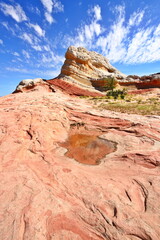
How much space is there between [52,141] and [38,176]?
12.2 feet

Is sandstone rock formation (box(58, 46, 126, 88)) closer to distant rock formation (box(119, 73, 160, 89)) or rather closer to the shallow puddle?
distant rock formation (box(119, 73, 160, 89))

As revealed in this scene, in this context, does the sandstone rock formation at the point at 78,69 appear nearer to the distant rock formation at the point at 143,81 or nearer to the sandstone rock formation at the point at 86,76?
the sandstone rock formation at the point at 86,76

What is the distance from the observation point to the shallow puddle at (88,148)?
7.33 meters

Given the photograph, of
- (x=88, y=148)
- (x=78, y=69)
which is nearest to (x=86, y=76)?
(x=78, y=69)

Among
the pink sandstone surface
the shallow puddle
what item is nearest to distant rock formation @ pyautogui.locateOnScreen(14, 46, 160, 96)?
the pink sandstone surface

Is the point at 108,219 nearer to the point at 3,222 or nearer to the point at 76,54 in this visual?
the point at 3,222

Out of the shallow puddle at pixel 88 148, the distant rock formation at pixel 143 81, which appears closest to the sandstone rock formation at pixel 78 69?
the distant rock formation at pixel 143 81

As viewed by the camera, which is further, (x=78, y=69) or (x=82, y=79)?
(x=78, y=69)

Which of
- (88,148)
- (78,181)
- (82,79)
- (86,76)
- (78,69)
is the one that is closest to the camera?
(78,181)

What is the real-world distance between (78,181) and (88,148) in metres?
3.36

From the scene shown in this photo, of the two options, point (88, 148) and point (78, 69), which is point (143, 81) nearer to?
point (78, 69)

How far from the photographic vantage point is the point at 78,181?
528 centimetres

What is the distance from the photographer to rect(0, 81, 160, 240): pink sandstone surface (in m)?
3.56

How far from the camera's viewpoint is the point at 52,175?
5598mm
